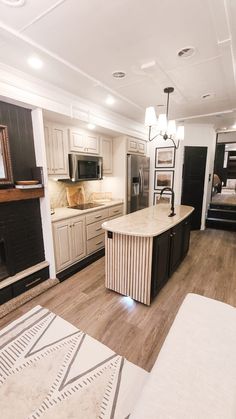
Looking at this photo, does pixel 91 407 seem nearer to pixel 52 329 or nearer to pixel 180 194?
pixel 52 329

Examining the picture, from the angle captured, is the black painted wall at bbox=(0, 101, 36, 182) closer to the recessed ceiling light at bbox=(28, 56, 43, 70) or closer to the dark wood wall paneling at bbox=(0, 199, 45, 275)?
the dark wood wall paneling at bbox=(0, 199, 45, 275)

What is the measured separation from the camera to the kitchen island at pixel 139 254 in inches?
81.4

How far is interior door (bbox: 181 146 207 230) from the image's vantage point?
456 centimetres

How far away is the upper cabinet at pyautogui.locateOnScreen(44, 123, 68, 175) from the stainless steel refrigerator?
4.75 ft

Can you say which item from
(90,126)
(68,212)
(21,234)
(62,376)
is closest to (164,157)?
(90,126)

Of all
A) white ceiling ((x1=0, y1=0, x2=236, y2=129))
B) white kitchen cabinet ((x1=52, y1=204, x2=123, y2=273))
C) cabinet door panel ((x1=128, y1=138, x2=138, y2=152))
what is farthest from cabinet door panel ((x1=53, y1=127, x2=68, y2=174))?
cabinet door panel ((x1=128, y1=138, x2=138, y2=152))

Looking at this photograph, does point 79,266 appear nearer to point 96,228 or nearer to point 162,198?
point 96,228

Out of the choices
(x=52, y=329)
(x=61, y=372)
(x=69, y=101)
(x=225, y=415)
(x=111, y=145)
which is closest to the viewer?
(x=225, y=415)

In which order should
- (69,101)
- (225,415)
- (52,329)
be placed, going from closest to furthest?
(225,415), (52,329), (69,101)

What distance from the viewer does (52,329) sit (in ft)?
6.29

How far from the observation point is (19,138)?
2242 mm

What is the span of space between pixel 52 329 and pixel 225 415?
1.63m

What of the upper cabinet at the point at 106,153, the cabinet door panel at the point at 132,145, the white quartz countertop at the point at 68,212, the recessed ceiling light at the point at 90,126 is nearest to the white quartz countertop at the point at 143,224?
the white quartz countertop at the point at 68,212

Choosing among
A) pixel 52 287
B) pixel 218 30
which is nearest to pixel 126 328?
pixel 52 287
